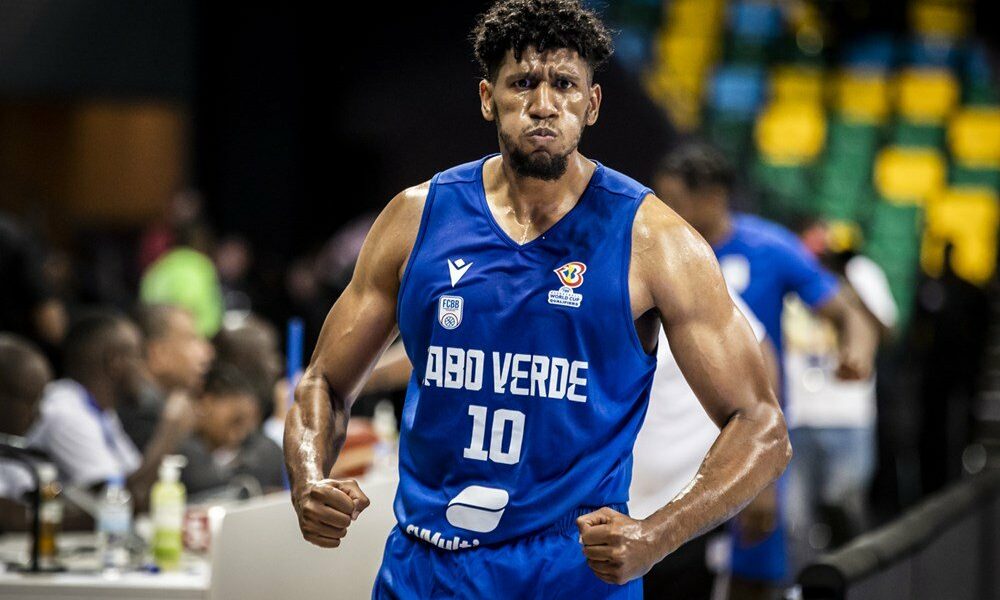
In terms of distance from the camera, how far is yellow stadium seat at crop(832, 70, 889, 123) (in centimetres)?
1536

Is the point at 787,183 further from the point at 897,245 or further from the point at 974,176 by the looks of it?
the point at 974,176

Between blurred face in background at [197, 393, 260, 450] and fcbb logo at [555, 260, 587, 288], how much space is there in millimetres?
2967

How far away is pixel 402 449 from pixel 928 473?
7.66 m

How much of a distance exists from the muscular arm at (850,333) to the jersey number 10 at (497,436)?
105 inches

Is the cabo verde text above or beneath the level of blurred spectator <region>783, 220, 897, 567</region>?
above

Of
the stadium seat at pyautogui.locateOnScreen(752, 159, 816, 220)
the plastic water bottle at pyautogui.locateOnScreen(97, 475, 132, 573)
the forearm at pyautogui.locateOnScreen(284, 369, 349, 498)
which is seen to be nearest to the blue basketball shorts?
the forearm at pyautogui.locateOnScreen(284, 369, 349, 498)

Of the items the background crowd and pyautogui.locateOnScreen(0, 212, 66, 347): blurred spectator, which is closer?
the background crowd

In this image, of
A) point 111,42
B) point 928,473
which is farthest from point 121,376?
point 111,42

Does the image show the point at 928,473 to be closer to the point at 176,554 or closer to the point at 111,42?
the point at 176,554

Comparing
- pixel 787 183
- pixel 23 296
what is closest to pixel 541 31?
pixel 23 296

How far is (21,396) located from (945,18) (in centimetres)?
1273

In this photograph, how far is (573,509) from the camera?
237 cm

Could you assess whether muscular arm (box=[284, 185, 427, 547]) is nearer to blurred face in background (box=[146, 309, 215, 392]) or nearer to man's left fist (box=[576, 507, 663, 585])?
man's left fist (box=[576, 507, 663, 585])

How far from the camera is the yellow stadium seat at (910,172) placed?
15219mm
